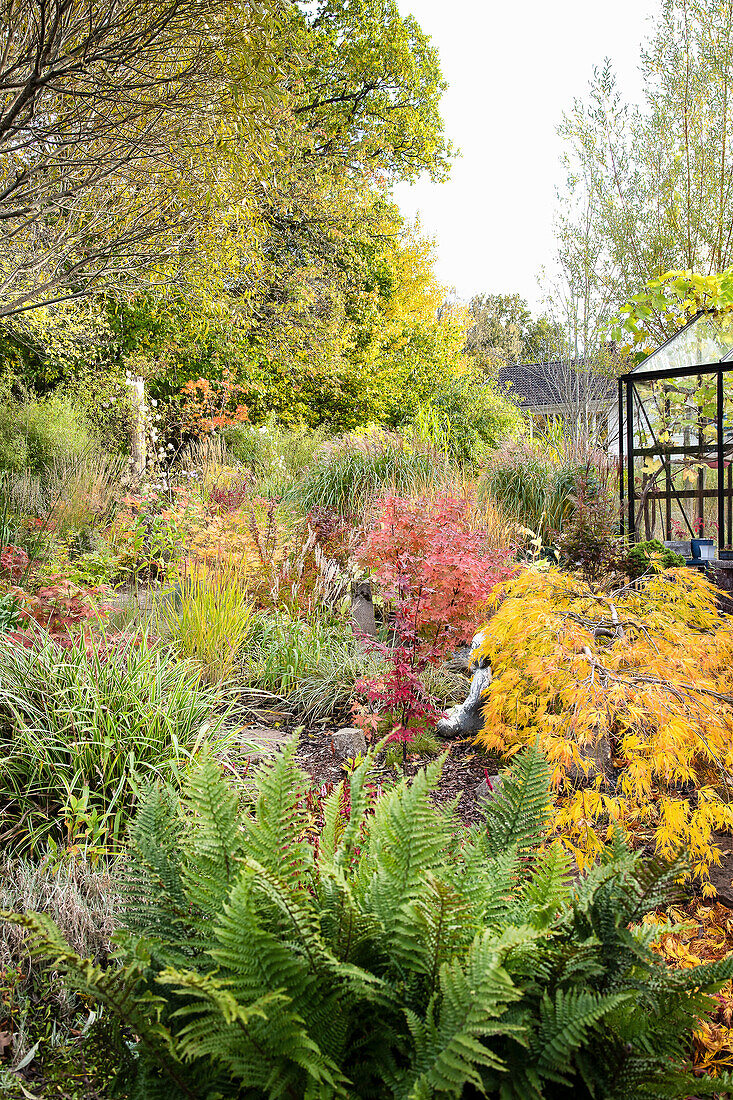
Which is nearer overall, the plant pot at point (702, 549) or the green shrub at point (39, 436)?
the plant pot at point (702, 549)

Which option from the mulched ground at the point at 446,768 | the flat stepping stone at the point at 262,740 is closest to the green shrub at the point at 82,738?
the flat stepping stone at the point at 262,740

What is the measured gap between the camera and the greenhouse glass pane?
539 centimetres

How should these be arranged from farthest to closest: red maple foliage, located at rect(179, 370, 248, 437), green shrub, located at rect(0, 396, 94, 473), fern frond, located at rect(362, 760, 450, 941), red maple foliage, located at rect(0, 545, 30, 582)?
1. red maple foliage, located at rect(179, 370, 248, 437)
2. green shrub, located at rect(0, 396, 94, 473)
3. red maple foliage, located at rect(0, 545, 30, 582)
4. fern frond, located at rect(362, 760, 450, 941)

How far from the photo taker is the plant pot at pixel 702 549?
5.39 meters

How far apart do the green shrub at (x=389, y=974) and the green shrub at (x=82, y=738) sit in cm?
132

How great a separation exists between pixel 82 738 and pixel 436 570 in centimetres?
210

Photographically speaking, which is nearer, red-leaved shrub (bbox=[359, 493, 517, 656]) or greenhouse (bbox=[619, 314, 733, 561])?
red-leaved shrub (bbox=[359, 493, 517, 656])

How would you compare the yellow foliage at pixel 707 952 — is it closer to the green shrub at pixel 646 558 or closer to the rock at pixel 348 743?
the rock at pixel 348 743

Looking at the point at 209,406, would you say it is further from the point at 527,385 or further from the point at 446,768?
the point at 527,385

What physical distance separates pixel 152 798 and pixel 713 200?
10881 millimetres

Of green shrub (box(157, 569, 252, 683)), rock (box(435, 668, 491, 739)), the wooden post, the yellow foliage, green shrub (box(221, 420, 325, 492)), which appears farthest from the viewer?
green shrub (box(221, 420, 325, 492))

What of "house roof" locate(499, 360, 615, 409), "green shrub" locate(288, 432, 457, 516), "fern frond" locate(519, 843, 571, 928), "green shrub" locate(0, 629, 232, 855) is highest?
"house roof" locate(499, 360, 615, 409)

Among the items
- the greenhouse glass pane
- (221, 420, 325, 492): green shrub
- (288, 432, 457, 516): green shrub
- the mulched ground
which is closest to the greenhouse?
the greenhouse glass pane

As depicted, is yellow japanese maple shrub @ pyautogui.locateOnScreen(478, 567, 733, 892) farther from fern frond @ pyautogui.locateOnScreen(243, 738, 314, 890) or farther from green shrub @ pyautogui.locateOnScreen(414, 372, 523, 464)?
green shrub @ pyautogui.locateOnScreen(414, 372, 523, 464)
